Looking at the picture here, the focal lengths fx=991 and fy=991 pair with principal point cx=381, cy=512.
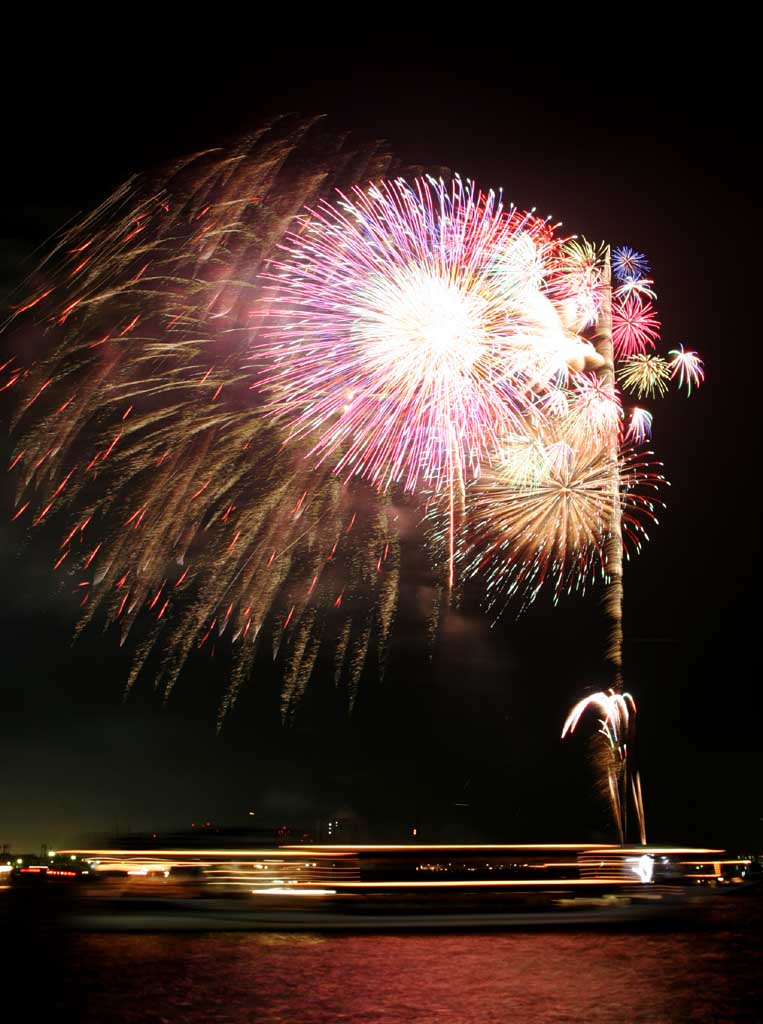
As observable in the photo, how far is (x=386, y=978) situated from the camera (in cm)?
1052

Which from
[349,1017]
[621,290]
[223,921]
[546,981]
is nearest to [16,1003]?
[349,1017]

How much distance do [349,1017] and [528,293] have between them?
36.5 feet

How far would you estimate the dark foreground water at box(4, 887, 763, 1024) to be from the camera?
854cm

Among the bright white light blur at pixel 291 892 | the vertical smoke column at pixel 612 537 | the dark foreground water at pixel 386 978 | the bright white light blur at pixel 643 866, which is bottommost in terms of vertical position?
the dark foreground water at pixel 386 978

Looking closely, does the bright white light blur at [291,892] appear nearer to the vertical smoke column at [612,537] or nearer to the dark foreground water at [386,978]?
the dark foreground water at [386,978]

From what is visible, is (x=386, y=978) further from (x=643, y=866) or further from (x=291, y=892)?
(x=643, y=866)

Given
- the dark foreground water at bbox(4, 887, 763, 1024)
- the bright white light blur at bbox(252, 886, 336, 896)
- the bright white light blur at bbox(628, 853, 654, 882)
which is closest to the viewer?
the dark foreground water at bbox(4, 887, 763, 1024)

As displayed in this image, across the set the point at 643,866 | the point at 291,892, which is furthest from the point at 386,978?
the point at 643,866

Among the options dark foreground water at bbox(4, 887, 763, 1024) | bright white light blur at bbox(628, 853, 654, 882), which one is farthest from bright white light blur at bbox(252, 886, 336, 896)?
bright white light blur at bbox(628, 853, 654, 882)

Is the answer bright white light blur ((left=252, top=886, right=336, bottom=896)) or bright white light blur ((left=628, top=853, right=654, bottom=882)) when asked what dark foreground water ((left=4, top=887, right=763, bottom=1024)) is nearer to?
bright white light blur ((left=252, top=886, right=336, bottom=896))

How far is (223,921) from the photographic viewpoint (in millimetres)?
15977

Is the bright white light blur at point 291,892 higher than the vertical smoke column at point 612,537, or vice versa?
the vertical smoke column at point 612,537

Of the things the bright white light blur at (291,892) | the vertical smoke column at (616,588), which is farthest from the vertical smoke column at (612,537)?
the bright white light blur at (291,892)

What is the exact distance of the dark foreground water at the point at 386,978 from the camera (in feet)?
28.0
